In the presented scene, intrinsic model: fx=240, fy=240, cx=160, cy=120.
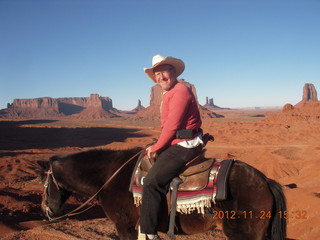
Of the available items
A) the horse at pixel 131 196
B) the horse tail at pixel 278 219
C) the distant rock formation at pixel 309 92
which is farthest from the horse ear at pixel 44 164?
the distant rock formation at pixel 309 92

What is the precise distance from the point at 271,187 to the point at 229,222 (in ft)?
1.96

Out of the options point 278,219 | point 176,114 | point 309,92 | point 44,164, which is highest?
point 309,92

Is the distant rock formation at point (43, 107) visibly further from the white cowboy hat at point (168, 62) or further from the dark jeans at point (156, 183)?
the dark jeans at point (156, 183)

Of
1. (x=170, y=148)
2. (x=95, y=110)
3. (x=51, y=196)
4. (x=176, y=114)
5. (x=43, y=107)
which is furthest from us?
(x=43, y=107)

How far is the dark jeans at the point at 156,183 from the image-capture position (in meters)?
2.66

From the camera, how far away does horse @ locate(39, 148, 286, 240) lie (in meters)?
2.52

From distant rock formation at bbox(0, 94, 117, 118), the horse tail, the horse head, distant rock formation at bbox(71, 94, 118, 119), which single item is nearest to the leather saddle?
the horse tail

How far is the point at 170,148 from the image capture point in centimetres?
279

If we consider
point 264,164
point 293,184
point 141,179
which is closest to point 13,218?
point 141,179

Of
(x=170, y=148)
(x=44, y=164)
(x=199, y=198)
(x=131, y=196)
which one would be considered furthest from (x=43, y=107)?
(x=199, y=198)

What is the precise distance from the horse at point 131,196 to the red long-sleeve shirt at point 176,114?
24.1 inches

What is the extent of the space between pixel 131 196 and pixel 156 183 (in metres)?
0.48

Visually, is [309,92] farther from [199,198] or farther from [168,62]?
[199,198]

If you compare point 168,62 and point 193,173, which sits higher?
point 168,62
